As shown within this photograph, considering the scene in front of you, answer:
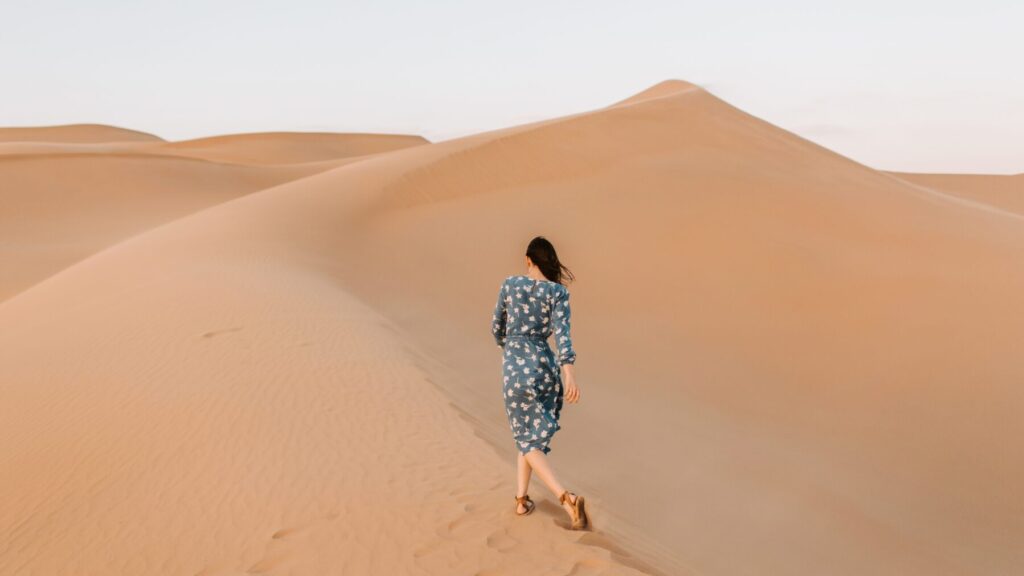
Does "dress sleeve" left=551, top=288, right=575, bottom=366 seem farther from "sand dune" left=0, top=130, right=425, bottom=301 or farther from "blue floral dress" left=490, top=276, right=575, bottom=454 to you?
"sand dune" left=0, top=130, right=425, bottom=301

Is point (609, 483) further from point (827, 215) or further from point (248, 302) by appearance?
point (827, 215)

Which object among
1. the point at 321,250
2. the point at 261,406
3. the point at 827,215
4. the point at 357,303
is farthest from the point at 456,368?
the point at 827,215

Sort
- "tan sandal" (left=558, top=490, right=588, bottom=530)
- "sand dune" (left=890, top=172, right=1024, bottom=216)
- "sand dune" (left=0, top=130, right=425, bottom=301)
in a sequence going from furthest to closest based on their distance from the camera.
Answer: "sand dune" (left=890, top=172, right=1024, bottom=216) < "sand dune" (left=0, top=130, right=425, bottom=301) < "tan sandal" (left=558, top=490, right=588, bottom=530)

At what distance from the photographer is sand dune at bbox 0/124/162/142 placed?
82.3 metres

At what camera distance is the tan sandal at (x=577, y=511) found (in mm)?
4891

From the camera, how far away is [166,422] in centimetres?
691

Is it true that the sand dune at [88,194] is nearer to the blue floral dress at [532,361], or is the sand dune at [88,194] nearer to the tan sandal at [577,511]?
the blue floral dress at [532,361]

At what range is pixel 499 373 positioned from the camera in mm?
10805

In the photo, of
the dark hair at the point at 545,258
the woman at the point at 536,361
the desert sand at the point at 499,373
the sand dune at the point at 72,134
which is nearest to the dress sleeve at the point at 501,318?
the woman at the point at 536,361

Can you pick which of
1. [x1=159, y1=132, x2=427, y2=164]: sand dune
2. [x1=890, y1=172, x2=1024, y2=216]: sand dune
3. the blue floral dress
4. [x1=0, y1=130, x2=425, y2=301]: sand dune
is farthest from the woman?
[x1=890, y1=172, x2=1024, y2=216]: sand dune

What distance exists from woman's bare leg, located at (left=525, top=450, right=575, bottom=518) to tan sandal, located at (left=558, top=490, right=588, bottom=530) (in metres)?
0.02

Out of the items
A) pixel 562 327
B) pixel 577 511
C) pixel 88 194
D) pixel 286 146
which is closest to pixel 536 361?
pixel 562 327

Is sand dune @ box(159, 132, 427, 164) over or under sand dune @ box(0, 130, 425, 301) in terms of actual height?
over

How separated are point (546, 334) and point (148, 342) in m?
5.68
